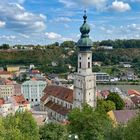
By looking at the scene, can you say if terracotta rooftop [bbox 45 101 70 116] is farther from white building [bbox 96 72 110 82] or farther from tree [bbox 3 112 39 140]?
white building [bbox 96 72 110 82]

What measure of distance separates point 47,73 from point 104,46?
5107 cm

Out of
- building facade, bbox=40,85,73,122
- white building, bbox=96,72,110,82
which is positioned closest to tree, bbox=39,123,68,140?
building facade, bbox=40,85,73,122

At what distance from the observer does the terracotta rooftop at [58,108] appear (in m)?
42.3

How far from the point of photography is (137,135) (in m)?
19.3

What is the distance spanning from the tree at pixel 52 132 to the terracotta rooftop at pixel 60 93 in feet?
49.4

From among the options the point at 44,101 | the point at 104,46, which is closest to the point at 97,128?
the point at 44,101

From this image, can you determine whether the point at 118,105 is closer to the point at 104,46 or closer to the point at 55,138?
the point at 55,138

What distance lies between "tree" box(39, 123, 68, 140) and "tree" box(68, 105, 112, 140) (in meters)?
1.14

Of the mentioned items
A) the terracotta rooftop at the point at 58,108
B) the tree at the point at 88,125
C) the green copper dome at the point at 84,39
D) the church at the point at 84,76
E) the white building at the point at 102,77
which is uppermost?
the green copper dome at the point at 84,39

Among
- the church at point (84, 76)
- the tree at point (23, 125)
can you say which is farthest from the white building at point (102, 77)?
the tree at point (23, 125)

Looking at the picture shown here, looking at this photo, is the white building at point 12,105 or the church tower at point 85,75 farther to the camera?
the white building at point 12,105

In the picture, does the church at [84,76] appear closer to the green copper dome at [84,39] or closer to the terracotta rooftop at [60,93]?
the green copper dome at [84,39]

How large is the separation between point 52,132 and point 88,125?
10.3 ft

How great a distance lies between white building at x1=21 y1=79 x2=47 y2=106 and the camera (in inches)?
2486
